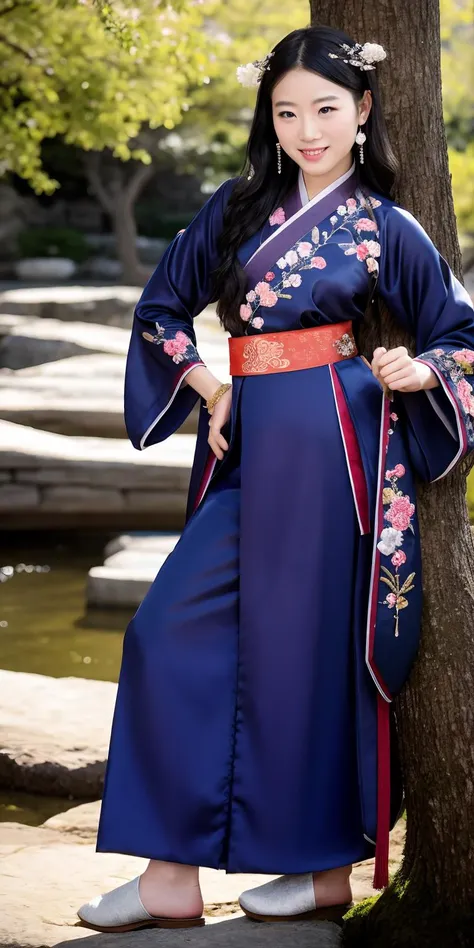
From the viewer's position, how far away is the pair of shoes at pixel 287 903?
114 inches

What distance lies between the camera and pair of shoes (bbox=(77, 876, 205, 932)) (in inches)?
111

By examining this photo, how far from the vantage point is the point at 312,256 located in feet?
9.00

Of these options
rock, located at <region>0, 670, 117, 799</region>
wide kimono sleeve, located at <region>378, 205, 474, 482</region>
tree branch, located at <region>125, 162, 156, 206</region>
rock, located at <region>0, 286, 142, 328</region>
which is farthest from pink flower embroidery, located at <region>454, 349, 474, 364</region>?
tree branch, located at <region>125, 162, 156, 206</region>

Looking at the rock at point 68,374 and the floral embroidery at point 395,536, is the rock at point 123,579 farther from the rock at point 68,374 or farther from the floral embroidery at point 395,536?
the floral embroidery at point 395,536

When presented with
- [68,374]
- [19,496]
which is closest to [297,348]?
[19,496]

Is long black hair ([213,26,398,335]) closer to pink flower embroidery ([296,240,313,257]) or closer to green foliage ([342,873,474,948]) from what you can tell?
pink flower embroidery ([296,240,313,257])

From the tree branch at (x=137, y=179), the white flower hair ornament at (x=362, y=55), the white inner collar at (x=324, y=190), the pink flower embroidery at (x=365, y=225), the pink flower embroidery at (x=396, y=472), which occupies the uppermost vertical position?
the tree branch at (x=137, y=179)

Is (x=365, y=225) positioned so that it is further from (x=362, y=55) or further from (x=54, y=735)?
(x=54, y=735)

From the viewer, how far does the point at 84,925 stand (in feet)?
9.40

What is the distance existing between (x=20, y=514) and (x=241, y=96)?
12778mm

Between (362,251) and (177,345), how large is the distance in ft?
1.63

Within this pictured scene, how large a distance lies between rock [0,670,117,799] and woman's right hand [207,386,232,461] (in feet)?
5.65

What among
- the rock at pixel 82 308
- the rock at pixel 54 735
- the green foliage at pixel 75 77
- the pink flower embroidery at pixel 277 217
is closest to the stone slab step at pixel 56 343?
the rock at pixel 82 308

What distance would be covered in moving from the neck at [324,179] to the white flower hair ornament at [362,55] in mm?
217
